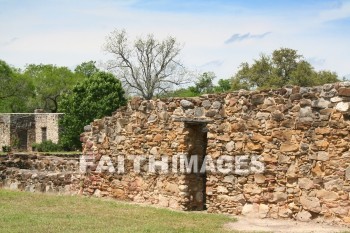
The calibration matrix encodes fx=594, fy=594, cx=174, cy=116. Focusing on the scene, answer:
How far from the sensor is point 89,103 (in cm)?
3672

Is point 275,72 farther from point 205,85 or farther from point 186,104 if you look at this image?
point 186,104

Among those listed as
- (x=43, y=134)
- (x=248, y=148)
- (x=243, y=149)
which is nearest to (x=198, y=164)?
(x=243, y=149)

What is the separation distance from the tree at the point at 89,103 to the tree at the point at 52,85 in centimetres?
2067

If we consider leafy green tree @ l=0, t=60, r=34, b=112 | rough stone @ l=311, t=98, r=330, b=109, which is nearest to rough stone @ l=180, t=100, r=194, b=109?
rough stone @ l=311, t=98, r=330, b=109

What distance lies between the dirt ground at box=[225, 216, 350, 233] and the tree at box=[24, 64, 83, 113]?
48.2 metres

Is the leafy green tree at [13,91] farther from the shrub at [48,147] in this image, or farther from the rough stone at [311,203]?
the rough stone at [311,203]

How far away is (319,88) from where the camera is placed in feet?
35.3

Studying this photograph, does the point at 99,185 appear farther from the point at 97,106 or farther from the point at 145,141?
the point at 97,106

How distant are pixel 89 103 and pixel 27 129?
579cm

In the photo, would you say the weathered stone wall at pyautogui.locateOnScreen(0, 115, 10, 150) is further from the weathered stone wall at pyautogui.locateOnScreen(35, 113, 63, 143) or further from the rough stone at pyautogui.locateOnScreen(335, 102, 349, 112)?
the rough stone at pyautogui.locateOnScreen(335, 102, 349, 112)

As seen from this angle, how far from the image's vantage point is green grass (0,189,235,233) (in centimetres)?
1035

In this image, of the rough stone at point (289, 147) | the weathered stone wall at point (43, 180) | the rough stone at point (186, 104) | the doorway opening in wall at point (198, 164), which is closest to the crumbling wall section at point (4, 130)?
the weathered stone wall at point (43, 180)

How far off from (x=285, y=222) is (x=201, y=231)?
184 centimetres

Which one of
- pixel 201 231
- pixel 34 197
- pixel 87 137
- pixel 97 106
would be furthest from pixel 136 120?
pixel 97 106
